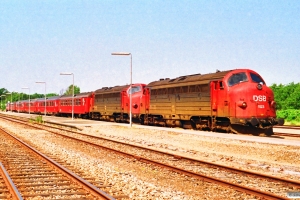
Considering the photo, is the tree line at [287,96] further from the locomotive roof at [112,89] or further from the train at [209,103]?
the train at [209,103]

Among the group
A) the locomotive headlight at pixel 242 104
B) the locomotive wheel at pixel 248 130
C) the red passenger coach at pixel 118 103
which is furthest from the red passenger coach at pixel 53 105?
the locomotive headlight at pixel 242 104

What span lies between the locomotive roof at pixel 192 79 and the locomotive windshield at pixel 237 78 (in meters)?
0.65

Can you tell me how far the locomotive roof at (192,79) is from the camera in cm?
2534

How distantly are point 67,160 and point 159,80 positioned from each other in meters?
21.6

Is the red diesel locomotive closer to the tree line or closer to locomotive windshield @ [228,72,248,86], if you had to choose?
locomotive windshield @ [228,72,248,86]

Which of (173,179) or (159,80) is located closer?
(173,179)

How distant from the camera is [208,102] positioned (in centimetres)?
2525

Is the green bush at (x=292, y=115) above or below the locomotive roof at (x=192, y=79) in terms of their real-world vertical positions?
below

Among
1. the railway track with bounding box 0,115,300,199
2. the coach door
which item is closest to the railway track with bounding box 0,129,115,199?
the railway track with bounding box 0,115,300,199

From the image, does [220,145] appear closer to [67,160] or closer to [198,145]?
[198,145]

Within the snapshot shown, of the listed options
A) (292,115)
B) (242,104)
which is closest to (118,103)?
(242,104)

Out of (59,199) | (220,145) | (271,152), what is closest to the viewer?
(59,199)

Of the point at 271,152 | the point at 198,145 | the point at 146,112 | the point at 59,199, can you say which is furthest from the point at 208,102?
the point at 59,199

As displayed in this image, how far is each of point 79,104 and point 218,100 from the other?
3473 centimetres
